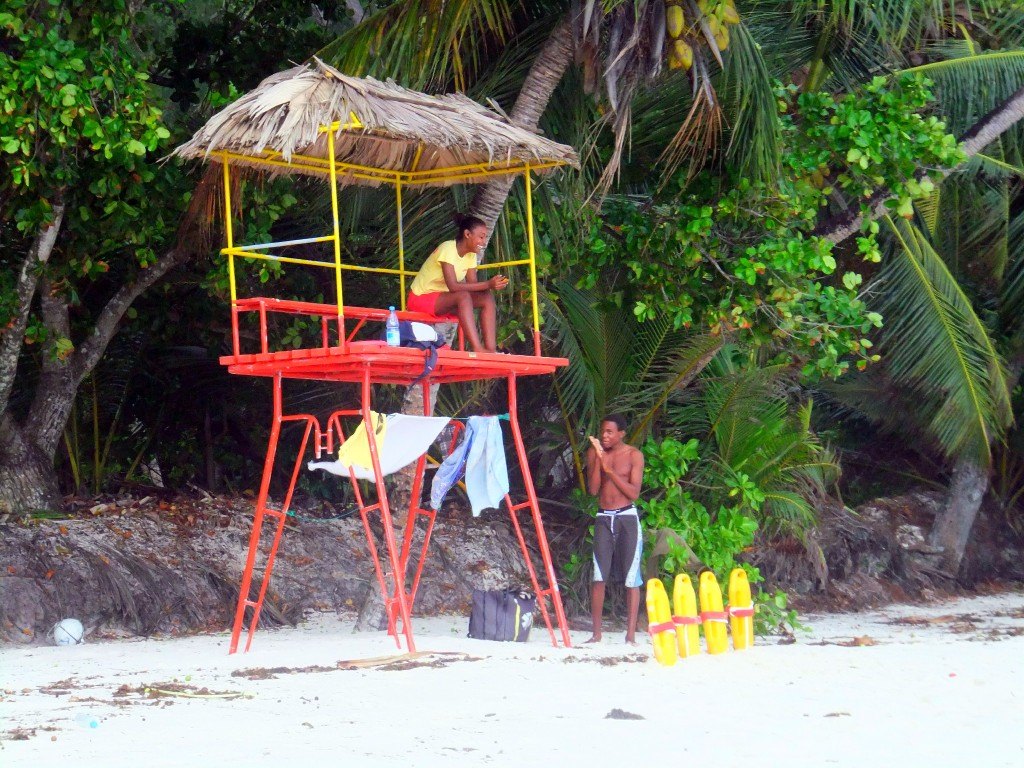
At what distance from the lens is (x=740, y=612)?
756 cm

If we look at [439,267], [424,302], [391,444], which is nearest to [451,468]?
[391,444]

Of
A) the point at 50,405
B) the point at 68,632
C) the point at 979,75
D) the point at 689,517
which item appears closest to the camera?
the point at 68,632

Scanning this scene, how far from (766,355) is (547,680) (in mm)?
5484

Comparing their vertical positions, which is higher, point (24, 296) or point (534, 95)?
point (534, 95)

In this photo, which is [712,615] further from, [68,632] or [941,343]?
[941,343]

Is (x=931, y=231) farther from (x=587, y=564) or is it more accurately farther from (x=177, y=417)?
(x=177, y=417)

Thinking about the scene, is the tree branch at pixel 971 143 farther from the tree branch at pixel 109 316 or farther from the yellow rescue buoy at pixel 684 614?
the tree branch at pixel 109 316

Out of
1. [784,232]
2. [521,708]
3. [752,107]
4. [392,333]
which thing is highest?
[752,107]

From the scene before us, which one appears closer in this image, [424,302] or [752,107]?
[424,302]

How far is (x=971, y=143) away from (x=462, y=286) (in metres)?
4.85

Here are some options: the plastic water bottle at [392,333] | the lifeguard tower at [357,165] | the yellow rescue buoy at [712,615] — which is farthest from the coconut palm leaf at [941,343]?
the plastic water bottle at [392,333]

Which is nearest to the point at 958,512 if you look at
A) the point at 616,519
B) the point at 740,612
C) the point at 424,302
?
the point at 616,519

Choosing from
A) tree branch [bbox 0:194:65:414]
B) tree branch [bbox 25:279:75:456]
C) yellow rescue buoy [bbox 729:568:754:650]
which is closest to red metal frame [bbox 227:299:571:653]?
yellow rescue buoy [bbox 729:568:754:650]

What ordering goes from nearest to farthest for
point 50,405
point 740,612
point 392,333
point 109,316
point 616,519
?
point 392,333 < point 740,612 < point 616,519 < point 109,316 < point 50,405
